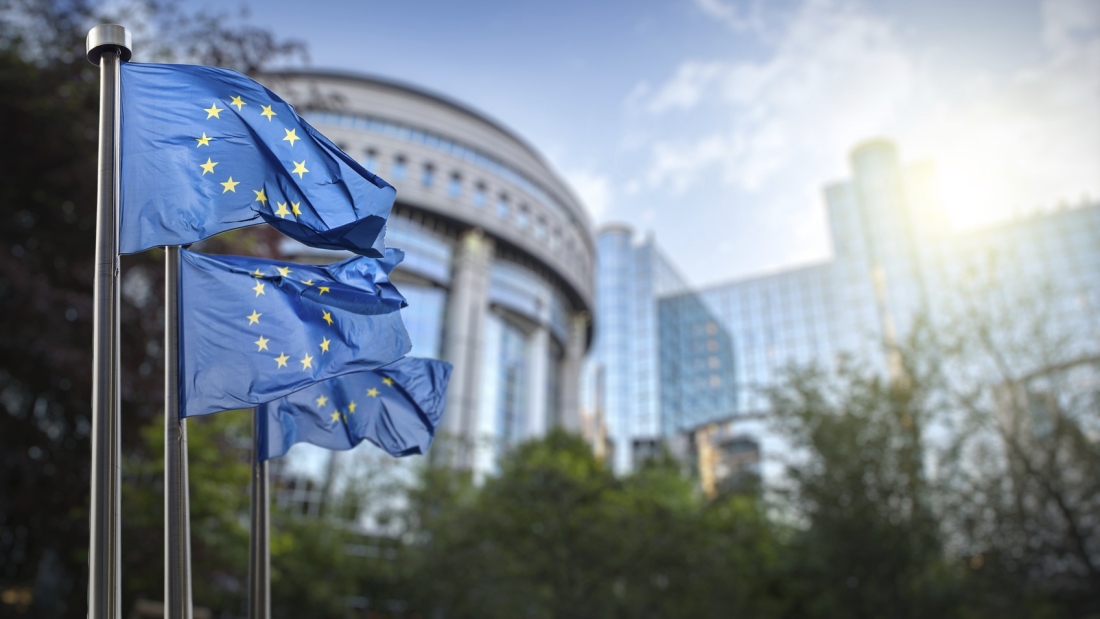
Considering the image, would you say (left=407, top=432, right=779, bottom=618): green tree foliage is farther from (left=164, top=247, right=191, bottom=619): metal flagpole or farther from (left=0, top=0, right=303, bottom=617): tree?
(left=164, top=247, right=191, bottom=619): metal flagpole

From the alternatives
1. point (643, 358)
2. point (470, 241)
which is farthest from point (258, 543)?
point (643, 358)

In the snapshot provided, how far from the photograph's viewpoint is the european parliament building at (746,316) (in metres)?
88.1

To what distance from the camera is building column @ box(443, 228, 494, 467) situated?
49.5 metres

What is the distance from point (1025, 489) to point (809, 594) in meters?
6.75

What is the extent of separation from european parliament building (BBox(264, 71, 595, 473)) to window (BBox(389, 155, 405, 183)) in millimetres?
62

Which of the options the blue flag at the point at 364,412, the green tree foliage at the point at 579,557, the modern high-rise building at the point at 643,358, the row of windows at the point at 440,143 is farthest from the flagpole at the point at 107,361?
the modern high-rise building at the point at 643,358

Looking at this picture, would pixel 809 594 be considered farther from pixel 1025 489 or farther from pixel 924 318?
pixel 924 318

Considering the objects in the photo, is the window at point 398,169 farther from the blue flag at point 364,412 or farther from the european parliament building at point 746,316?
the european parliament building at point 746,316

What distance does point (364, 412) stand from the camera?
857cm

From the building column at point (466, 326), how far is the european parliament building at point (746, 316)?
3697 centimetres

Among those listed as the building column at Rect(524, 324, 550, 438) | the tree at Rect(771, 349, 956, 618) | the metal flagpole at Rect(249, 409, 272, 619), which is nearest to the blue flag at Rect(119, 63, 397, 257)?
the metal flagpole at Rect(249, 409, 272, 619)

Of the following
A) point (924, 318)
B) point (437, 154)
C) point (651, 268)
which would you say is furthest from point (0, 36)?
point (651, 268)

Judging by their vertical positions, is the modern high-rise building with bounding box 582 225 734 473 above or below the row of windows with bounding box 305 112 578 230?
below

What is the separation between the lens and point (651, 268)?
305ft
